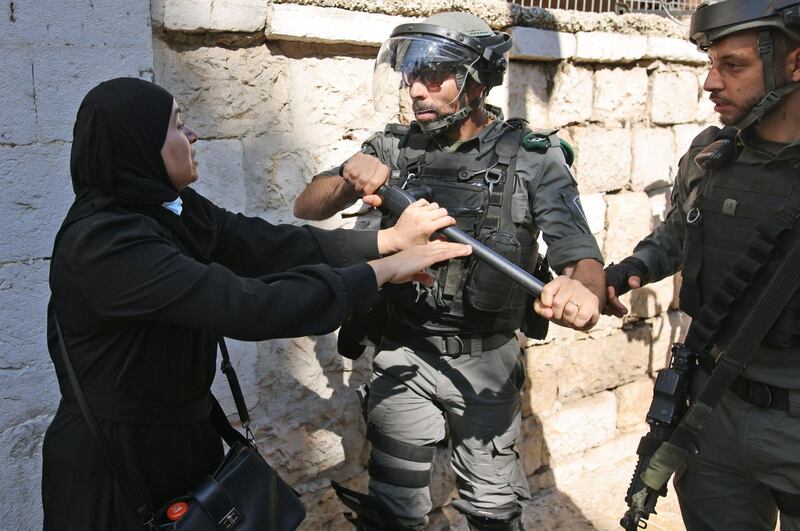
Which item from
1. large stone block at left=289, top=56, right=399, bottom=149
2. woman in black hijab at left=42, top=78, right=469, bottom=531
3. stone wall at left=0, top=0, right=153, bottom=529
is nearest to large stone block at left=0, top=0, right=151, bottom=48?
stone wall at left=0, top=0, right=153, bottom=529

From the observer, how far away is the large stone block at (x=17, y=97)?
Answer: 8.92ft

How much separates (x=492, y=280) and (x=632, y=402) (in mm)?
2587

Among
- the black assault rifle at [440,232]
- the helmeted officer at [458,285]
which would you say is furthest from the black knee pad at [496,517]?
the black assault rifle at [440,232]

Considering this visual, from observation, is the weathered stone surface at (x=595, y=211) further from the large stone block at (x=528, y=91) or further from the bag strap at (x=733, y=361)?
the bag strap at (x=733, y=361)

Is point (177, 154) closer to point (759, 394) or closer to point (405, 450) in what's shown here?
point (405, 450)

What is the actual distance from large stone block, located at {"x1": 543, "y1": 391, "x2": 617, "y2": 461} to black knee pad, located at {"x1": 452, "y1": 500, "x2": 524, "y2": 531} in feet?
→ 5.01

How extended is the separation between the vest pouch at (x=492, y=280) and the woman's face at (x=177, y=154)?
116 centimetres

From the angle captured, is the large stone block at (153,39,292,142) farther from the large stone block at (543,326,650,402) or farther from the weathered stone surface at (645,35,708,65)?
the weathered stone surface at (645,35,708,65)

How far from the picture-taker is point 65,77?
283 centimetres

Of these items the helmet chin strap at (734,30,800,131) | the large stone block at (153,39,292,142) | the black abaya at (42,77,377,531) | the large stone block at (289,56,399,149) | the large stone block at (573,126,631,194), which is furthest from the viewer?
the large stone block at (573,126,631,194)

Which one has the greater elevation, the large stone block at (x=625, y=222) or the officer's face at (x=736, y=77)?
the officer's face at (x=736, y=77)

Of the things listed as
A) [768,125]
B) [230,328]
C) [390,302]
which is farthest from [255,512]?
[768,125]

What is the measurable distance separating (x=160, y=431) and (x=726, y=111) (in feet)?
6.54

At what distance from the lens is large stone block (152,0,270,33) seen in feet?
10.0
